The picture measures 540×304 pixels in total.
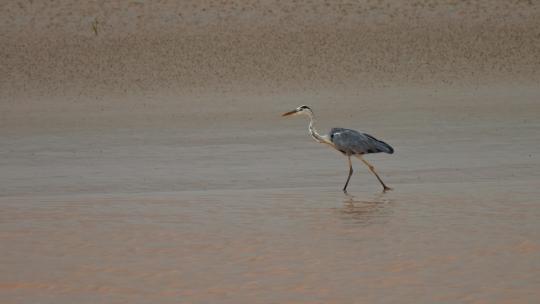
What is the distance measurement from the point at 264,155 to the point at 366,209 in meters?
4.68

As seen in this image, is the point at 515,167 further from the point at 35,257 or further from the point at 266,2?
the point at 266,2

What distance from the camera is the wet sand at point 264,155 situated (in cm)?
824

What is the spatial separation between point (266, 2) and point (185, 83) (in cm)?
728

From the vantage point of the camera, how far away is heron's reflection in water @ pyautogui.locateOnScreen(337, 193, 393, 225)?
1071cm

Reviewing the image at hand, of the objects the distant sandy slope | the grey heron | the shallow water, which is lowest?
the shallow water

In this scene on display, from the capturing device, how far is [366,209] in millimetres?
11438

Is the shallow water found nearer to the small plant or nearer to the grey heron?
the grey heron

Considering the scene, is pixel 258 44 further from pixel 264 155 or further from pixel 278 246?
pixel 278 246

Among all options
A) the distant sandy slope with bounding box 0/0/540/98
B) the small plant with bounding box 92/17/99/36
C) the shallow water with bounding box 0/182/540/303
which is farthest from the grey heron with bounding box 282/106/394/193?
the small plant with bounding box 92/17/99/36

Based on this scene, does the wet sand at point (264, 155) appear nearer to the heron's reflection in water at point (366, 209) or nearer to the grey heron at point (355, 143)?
the heron's reflection in water at point (366, 209)

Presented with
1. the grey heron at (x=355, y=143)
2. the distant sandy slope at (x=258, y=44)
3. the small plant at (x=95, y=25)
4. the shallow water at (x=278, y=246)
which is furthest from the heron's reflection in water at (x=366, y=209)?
the small plant at (x=95, y=25)

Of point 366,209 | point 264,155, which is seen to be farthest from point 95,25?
point 366,209

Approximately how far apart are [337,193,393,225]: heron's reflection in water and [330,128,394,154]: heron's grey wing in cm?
103

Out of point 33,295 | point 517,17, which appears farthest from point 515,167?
point 517,17
